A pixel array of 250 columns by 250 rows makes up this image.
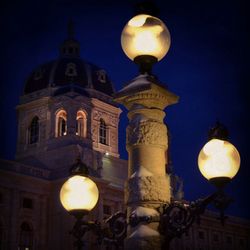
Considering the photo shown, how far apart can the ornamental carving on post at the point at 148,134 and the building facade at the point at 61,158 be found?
120 ft

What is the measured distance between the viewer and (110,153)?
5512 centimetres

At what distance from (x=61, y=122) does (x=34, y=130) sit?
333cm

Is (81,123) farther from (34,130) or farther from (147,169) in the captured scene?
(147,169)

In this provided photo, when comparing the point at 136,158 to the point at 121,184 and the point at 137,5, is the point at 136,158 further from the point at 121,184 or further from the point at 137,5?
the point at 121,184

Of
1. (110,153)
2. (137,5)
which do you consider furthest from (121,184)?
(137,5)

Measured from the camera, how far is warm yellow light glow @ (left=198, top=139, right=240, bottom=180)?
484cm

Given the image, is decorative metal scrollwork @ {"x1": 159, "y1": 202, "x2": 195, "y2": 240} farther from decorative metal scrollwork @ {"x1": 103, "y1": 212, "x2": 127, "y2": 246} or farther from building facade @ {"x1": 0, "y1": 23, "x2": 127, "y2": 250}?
building facade @ {"x1": 0, "y1": 23, "x2": 127, "y2": 250}

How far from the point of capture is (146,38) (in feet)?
18.4

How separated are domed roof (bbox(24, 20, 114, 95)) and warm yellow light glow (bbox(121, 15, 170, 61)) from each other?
48287 mm

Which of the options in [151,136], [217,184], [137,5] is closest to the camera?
[217,184]

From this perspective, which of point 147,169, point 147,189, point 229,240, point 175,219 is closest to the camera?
point 175,219

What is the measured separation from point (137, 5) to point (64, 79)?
49.0 meters

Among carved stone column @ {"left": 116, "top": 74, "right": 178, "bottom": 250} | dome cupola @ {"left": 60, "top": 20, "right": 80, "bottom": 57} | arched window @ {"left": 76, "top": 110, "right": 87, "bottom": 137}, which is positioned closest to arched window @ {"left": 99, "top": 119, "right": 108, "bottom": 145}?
arched window @ {"left": 76, "top": 110, "right": 87, "bottom": 137}

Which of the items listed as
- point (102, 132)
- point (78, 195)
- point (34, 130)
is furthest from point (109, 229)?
point (34, 130)
